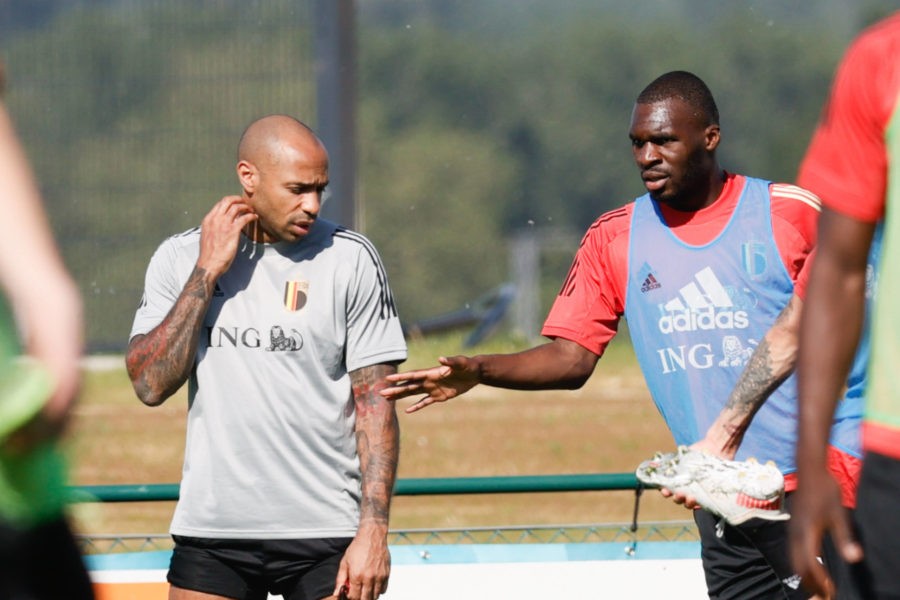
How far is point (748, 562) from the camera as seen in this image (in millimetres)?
4688

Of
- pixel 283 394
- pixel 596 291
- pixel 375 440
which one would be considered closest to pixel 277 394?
pixel 283 394

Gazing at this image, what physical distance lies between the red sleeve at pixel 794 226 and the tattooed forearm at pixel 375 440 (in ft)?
4.16

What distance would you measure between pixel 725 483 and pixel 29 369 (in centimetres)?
227

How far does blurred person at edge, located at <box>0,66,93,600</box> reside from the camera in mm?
2096

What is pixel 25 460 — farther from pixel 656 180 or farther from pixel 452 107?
pixel 452 107

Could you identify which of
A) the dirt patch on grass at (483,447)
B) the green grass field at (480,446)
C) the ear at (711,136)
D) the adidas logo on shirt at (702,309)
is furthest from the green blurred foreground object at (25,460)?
the dirt patch on grass at (483,447)

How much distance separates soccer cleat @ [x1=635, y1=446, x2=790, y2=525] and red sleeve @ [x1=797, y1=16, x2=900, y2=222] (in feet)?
4.83

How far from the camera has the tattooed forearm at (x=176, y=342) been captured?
174 inches

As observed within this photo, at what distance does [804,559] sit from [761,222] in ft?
7.34

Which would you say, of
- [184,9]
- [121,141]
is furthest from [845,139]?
[121,141]

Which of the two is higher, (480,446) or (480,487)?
(480,487)

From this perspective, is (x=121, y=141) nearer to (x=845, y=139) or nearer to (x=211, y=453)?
(x=211, y=453)

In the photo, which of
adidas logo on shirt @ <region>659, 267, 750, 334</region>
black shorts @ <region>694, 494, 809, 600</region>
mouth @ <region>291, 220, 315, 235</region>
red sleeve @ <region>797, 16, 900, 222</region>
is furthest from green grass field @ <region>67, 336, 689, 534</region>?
red sleeve @ <region>797, 16, 900, 222</region>

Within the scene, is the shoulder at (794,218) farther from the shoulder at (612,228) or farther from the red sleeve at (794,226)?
the shoulder at (612,228)
